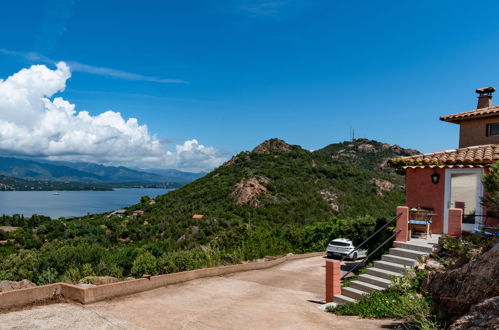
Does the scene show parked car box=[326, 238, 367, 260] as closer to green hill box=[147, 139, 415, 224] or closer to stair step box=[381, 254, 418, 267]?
stair step box=[381, 254, 418, 267]

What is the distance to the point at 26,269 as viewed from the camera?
58.7 ft

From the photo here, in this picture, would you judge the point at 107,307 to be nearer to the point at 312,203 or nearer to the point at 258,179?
the point at 312,203

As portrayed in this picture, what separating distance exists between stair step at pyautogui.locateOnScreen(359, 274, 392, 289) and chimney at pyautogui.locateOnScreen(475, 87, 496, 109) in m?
12.4

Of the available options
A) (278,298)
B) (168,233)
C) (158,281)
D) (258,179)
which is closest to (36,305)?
(158,281)

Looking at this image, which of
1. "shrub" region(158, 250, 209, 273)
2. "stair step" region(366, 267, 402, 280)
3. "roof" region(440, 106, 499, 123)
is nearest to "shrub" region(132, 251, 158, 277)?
"shrub" region(158, 250, 209, 273)

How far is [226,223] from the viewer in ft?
120

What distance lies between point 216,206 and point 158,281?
3381cm

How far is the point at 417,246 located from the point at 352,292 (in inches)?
93.7

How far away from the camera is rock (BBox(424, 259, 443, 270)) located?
864cm

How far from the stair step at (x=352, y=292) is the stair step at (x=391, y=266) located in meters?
1.08

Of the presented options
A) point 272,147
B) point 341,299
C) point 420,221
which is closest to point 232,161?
point 272,147

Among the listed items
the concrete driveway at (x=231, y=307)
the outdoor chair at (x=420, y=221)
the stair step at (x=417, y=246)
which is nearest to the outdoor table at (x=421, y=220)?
the outdoor chair at (x=420, y=221)

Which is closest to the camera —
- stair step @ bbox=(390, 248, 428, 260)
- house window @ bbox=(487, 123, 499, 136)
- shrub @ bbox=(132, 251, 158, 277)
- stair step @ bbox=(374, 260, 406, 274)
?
stair step @ bbox=(374, 260, 406, 274)

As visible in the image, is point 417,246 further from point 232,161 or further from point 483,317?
point 232,161
